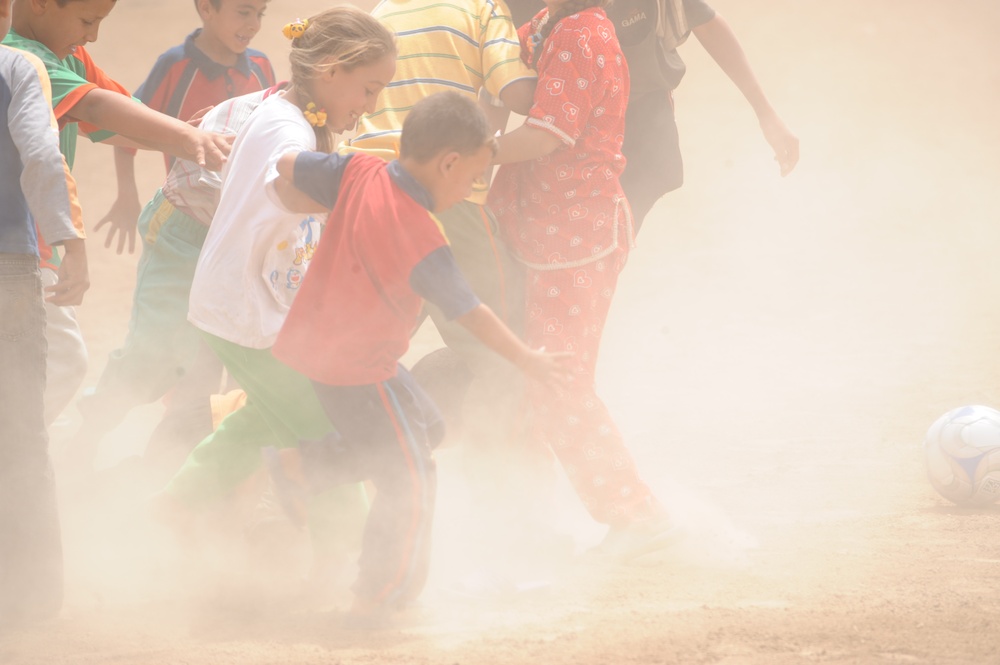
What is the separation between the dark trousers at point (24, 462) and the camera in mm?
3271

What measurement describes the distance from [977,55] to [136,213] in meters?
13.0

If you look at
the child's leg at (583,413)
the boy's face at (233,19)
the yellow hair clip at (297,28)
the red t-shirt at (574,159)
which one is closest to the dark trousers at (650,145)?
the red t-shirt at (574,159)

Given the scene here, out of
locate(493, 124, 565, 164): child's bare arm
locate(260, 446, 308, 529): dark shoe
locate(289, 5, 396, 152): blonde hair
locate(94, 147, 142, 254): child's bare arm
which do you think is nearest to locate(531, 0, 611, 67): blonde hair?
locate(493, 124, 565, 164): child's bare arm

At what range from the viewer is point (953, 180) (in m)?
12.2

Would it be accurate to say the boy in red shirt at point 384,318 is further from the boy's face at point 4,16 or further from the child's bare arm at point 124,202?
the child's bare arm at point 124,202

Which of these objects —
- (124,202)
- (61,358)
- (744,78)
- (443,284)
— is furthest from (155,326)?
→ (744,78)

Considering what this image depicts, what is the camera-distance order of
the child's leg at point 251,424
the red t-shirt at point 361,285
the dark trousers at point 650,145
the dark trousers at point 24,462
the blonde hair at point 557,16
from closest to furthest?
the red t-shirt at point 361,285 → the dark trousers at point 24,462 → the child's leg at point 251,424 → the blonde hair at point 557,16 → the dark trousers at point 650,145

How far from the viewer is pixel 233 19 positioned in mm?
4922

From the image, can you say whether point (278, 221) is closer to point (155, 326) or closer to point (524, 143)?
point (524, 143)

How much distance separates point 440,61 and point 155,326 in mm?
1691

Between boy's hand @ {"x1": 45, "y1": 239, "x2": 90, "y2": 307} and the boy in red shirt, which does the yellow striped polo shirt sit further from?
boy's hand @ {"x1": 45, "y1": 239, "x2": 90, "y2": 307}

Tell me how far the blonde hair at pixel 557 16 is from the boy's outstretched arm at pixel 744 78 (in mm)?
852

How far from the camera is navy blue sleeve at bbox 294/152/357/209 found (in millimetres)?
3098

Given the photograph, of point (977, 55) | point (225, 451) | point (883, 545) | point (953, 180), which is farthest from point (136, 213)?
point (977, 55)
